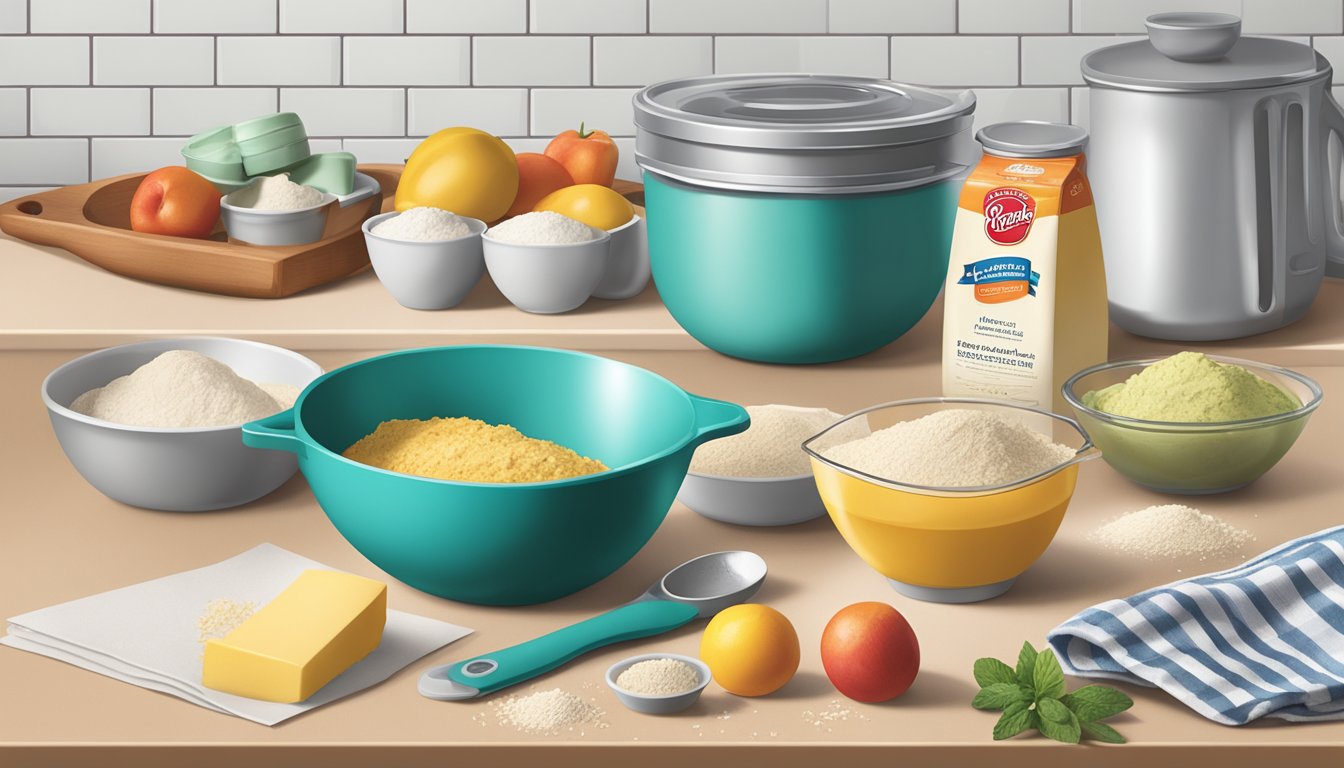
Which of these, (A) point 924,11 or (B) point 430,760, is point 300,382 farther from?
(A) point 924,11

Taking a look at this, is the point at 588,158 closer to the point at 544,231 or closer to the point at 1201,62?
the point at 544,231

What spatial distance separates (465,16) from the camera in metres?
2.04

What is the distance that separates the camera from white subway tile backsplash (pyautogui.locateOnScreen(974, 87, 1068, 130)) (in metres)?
2.05

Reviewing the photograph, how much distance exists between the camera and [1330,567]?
1.02m

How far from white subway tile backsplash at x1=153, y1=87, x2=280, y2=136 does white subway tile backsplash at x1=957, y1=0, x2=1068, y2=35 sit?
978 mm

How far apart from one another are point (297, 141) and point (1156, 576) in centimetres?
119

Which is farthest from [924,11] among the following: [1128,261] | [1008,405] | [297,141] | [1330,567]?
[1330,567]

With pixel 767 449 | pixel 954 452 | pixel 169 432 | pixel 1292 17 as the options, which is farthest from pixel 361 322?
pixel 1292 17

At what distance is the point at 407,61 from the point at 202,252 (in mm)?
524

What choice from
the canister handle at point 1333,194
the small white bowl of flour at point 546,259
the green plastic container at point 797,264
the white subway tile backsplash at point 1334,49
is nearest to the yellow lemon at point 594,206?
the small white bowl of flour at point 546,259

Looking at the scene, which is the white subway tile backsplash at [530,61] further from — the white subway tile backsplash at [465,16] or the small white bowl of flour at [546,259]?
the small white bowl of flour at [546,259]

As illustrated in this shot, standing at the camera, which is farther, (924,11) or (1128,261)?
(924,11)

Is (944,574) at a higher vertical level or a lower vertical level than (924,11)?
lower

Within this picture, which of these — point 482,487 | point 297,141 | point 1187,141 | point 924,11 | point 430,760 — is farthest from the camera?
point 924,11
